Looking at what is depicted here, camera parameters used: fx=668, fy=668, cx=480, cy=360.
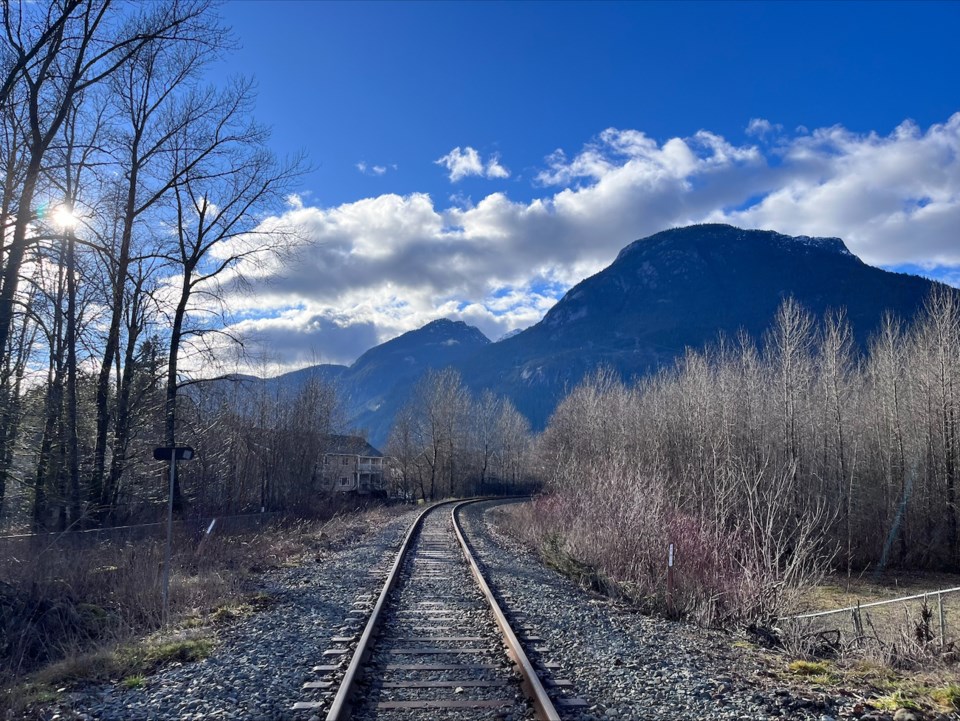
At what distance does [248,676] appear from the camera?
22.3ft

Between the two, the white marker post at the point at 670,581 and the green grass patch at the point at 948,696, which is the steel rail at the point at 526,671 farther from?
the green grass patch at the point at 948,696

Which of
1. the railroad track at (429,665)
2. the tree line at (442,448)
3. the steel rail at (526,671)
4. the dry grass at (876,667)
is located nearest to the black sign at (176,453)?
the railroad track at (429,665)

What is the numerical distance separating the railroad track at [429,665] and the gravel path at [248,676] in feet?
0.86

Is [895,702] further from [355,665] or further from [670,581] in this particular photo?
[670,581]

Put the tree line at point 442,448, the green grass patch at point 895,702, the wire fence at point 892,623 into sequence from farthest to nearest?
1. the tree line at point 442,448
2. the wire fence at point 892,623
3. the green grass patch at point 895,702

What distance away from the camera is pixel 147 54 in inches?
752

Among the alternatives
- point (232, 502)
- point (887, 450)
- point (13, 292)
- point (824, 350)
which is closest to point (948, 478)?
point (887, 450)

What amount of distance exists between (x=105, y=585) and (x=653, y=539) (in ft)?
32.3

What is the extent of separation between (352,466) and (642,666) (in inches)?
2931

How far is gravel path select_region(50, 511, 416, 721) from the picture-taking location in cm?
583

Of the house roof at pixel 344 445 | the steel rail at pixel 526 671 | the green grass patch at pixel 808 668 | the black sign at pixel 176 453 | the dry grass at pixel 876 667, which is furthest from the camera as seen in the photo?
the house roof at pixel 344 445

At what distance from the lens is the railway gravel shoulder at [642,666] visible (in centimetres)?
588

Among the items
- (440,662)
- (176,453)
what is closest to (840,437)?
(440,662)

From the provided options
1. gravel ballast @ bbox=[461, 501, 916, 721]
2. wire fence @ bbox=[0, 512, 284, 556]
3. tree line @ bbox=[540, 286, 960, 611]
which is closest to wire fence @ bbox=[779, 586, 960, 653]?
gravel ballast @ bbox=[461, 501, 916, 721]
